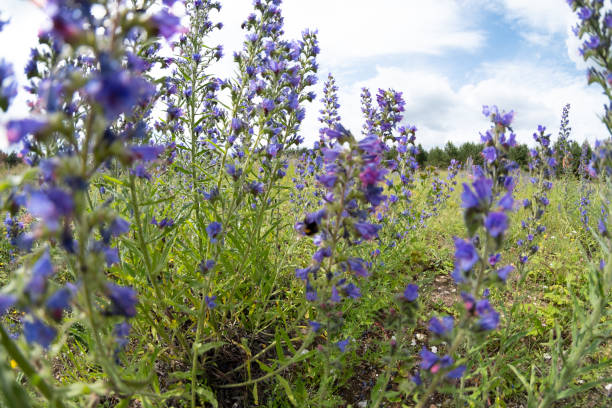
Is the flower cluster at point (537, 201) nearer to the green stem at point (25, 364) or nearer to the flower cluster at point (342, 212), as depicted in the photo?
the flower cluster at point (342, 212)

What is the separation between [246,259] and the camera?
3.22m

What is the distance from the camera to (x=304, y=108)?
3.86m

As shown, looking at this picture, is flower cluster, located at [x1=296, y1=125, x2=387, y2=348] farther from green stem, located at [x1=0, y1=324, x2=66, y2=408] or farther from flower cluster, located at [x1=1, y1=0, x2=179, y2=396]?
green stem, located at [x1=0, y1=324, x2=66, y2=408]

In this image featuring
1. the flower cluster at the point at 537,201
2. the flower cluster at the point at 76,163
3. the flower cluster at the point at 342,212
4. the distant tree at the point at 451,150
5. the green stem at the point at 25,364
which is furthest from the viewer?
the distant tree at the point at 451,150

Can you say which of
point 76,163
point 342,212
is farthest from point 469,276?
point 76,163

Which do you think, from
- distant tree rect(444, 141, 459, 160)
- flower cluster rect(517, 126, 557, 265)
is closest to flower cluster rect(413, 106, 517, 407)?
flower cluster rect(517, 126, 557, 265)

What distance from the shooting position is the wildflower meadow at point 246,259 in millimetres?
1248

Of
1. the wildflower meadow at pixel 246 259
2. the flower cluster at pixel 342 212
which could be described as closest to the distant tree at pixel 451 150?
the wildflower meadow at pixel 246 259

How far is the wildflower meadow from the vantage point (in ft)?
4.09

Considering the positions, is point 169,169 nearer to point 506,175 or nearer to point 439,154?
point 506,175

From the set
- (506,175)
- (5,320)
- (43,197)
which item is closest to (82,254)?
(43,197)

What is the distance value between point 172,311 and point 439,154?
111 ft

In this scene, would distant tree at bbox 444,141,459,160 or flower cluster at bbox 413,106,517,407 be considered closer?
flower cluster at bbox 413,106,517,407

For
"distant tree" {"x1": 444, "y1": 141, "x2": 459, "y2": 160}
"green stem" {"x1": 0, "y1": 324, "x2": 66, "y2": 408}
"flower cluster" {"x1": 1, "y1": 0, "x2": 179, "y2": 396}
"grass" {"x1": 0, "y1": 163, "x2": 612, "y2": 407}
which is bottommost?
"grass" {"x1": 0, "y1": 163, "x2": 612, "y2": 407}
